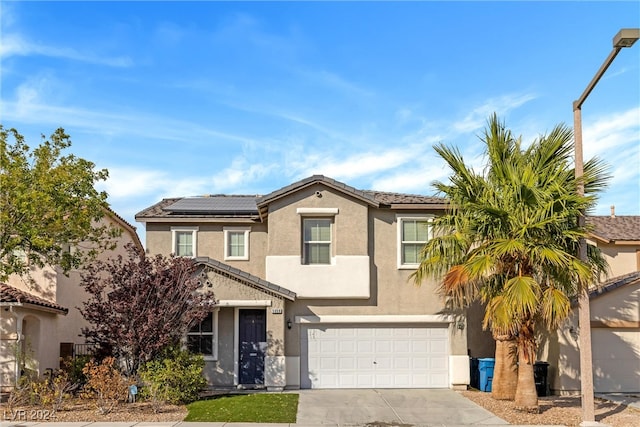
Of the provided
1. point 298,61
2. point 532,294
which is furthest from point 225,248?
point 532,294

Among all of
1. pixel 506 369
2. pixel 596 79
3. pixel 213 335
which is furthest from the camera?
pixel 213 335

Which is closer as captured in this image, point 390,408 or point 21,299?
point 390,408

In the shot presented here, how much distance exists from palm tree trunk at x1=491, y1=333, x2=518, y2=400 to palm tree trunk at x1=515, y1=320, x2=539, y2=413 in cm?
143

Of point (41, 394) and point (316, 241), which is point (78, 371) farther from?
point (316, 241)

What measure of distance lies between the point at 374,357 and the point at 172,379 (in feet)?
21.7

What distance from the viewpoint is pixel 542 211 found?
15172 millimetres

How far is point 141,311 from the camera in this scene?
1664 cm

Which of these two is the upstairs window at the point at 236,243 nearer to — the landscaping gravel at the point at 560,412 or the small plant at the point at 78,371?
the small plant at the point at 78,371

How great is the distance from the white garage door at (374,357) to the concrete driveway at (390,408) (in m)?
0.60

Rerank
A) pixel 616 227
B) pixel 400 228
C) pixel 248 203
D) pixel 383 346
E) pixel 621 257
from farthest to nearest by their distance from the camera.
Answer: pixel 616 227 < pixel 621 257 < pixel 248 203 < pixel 400 228 < pixel 383 346

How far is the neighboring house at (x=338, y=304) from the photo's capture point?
786 inches

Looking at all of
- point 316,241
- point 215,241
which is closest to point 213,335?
point 215,241

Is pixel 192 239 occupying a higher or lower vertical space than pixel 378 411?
higher

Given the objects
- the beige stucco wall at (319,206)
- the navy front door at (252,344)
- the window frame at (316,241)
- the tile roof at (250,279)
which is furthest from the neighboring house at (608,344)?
the navy front door at (252,344)
